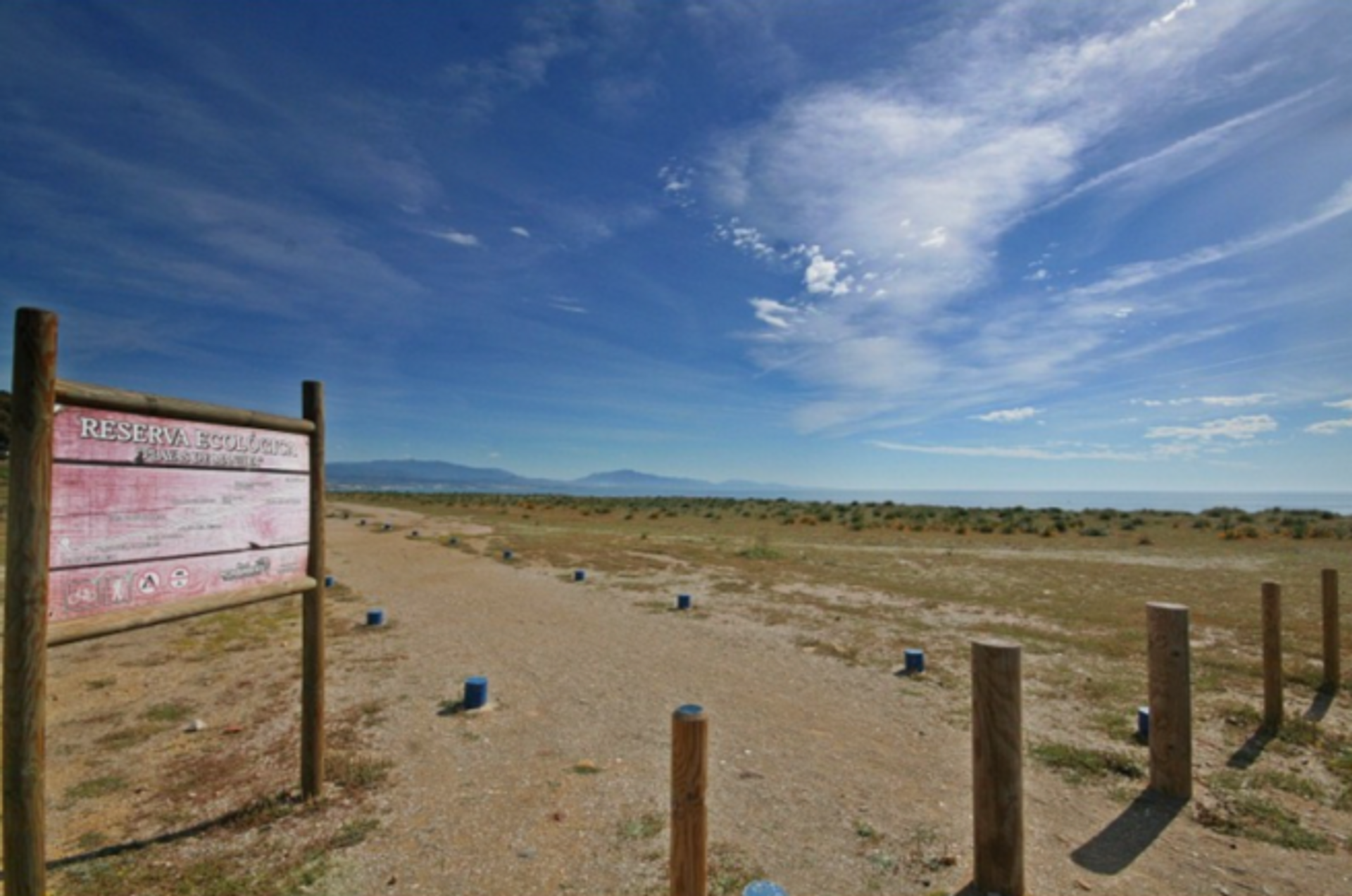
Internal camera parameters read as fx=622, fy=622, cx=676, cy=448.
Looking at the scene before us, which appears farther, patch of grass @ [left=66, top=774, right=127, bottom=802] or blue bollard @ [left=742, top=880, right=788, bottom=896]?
patch of grass @ [left=66, top=774, right=127, bottom=802]

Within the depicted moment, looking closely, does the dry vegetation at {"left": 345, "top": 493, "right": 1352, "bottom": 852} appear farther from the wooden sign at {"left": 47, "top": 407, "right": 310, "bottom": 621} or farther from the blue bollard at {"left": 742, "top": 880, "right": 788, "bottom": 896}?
the wooden sign at {"left": 47, "top": 407, "right": 310, "bottom": 621}

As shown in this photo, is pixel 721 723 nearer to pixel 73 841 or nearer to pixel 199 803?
pixel 199 803

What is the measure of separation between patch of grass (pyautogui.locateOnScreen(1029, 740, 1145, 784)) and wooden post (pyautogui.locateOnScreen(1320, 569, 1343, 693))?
3.44 m

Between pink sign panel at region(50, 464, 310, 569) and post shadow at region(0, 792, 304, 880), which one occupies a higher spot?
pink sign panel at region(50, 464, 310, 569)

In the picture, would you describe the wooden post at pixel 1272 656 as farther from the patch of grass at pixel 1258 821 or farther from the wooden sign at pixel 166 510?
the wooden sign at pixel 166 510

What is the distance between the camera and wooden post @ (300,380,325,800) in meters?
4.37

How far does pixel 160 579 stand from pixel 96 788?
2.48m

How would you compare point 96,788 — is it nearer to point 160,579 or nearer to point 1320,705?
point 160,579

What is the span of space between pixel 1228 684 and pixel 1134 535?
24120mm

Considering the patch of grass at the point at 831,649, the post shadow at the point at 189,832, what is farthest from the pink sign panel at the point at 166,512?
the patch of grass at the point at 831,649

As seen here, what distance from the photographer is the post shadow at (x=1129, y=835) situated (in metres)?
3.66

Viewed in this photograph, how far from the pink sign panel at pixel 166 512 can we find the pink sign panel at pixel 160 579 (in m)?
0.05

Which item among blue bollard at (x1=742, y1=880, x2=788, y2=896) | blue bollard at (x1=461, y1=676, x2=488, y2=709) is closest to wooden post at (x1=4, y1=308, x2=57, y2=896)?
blue bollard at (x1=742, y1=880, x2=788, y2=896)

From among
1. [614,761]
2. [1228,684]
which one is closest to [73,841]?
[614,761]
